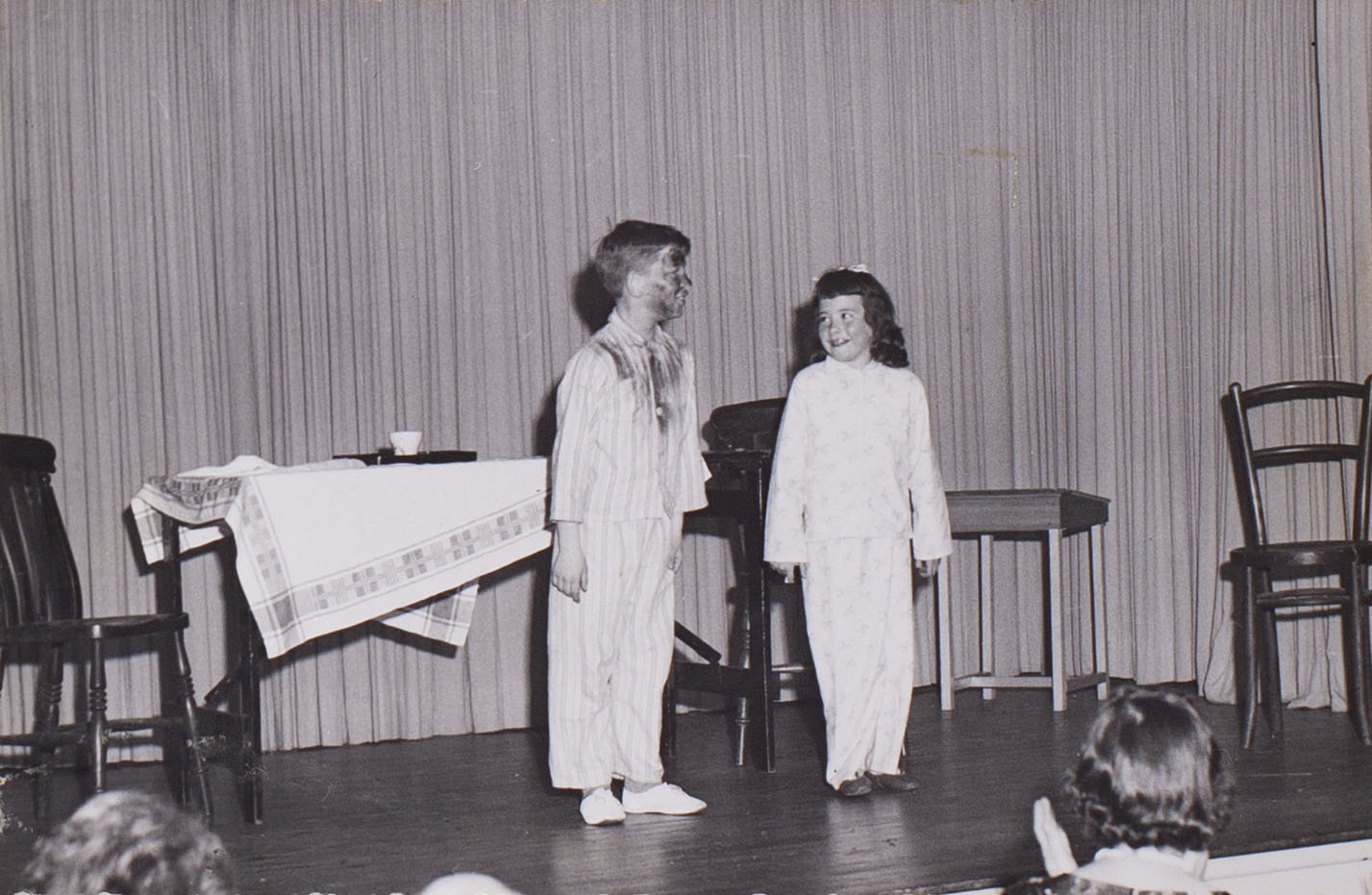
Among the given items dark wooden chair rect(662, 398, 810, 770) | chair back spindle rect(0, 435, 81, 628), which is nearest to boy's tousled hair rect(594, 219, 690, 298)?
dark wooden chair rect(662, 398, 810, 770)

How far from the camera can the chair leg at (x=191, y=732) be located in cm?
324

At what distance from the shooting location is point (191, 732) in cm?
329

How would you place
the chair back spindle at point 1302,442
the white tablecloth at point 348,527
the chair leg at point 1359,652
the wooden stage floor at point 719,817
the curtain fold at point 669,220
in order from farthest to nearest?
1. the curtain fold at point 669,220
2. the chair back spindle at point 1302,442
3. the chair leg at point 1359,652
4. the white tablecloth at point 348,527
5. the wooden stage floor at point 719,817

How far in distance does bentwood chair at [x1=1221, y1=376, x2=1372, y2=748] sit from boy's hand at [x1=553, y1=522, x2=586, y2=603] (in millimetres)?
1907

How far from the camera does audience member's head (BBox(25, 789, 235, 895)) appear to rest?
117 cm

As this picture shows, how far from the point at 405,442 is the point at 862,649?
128cm

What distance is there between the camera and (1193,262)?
4.57 metres

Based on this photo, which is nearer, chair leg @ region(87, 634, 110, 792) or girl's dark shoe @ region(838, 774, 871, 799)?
chair leg @ region(87, 634, 110, 792)

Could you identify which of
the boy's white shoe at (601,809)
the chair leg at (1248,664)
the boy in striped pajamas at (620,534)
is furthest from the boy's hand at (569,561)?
the chair leg at (1248,664)

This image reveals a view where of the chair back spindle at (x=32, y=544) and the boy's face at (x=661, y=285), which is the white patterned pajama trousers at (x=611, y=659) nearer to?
the boy's face at (x=661, y=285)

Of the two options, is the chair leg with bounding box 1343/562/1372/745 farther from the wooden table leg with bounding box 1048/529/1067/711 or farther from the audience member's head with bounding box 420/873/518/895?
the audience member's head with bounding box 420/873/518/895

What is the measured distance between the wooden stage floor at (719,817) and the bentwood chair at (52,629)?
0.19m

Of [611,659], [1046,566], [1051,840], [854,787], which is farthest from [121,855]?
[1046,566]

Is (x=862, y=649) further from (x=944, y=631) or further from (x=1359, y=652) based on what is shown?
(x=1359, y=652)
